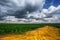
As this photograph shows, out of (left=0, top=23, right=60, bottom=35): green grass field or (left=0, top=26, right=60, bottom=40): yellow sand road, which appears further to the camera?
(left=0, top=23, right=60, bottom=35): green grass field

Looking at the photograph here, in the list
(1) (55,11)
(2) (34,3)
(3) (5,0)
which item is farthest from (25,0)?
(1) (55,11)

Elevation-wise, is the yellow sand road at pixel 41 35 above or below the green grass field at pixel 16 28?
below

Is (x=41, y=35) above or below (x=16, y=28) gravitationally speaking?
below

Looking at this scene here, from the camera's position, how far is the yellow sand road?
639cm

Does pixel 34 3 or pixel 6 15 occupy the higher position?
pixel 34 3

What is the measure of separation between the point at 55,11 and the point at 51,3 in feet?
1.27

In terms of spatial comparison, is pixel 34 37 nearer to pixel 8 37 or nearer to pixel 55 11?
pixel 8 37

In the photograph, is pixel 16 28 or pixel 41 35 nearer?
pixel 41 35

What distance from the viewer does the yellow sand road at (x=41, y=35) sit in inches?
252

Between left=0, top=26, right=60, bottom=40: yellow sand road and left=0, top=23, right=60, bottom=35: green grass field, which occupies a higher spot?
left=0, top=23, right=60, bottom=35: green grass field

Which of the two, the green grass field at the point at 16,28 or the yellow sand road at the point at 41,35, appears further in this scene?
the green grass field at the point at 16,28

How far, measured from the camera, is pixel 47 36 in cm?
650

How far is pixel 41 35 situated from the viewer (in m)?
6.51

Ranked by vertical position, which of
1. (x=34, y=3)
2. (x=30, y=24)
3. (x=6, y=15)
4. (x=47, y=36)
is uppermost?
(x=34, y=3)
